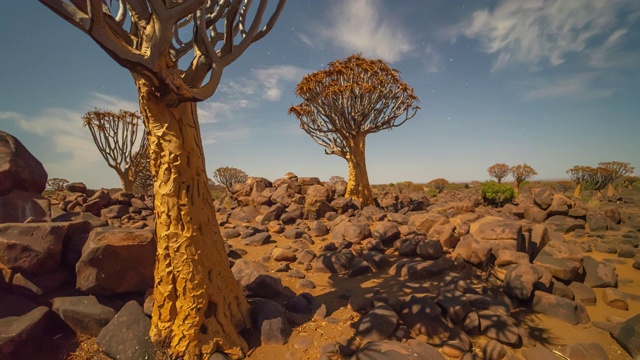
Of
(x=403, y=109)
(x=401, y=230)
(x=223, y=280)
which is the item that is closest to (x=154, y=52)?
(x=223, y=280)

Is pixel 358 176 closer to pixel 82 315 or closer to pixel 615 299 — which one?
pixel 615 299

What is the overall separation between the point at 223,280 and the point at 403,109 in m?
11.8

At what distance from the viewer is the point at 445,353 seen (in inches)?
126

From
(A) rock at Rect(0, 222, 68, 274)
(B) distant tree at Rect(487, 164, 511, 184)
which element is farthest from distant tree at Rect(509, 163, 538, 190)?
(A) rock at Rect(0, 222, 68, 274)

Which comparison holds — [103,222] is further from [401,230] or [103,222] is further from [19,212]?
[401,230]

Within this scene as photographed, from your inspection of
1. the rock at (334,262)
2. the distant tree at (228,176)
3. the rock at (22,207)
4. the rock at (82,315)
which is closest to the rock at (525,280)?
the rock at (334,262)

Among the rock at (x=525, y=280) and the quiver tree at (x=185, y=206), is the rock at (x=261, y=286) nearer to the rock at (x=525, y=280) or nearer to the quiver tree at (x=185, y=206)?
the quiver tree at (x=185, y=206)

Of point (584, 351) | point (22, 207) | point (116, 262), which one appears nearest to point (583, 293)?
point (584, 351)

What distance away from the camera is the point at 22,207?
580 centimetres

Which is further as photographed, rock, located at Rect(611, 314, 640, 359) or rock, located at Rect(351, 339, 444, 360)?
rock, located at Rect(611, 314, 640, 359)

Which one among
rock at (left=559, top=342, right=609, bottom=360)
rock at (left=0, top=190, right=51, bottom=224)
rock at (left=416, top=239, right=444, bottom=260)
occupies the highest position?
rock at (left=0, top=190, right=51, bottom=224)

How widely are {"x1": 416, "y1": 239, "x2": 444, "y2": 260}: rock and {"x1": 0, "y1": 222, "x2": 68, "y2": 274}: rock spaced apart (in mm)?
6601

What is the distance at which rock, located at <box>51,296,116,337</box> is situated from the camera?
10.7ft

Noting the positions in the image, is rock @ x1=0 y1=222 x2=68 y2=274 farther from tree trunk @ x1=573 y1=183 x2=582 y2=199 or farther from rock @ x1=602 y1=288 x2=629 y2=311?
tree trunk @ x1=573 y1=183 x2=582 y2=199
